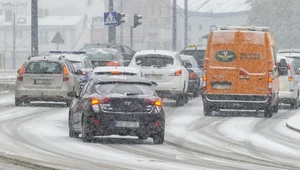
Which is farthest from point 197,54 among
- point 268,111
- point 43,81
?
point 268,111

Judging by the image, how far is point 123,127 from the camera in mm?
20422

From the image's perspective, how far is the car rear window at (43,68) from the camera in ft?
109

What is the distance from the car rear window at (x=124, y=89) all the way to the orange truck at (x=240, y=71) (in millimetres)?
10202

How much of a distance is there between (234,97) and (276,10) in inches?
3014

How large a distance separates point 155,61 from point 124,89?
14.0 metres

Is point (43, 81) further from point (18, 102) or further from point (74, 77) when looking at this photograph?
point (74, 77)

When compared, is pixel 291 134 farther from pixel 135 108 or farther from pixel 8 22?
pixel 8 22

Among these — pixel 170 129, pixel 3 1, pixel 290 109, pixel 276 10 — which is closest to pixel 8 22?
pixel 3 1

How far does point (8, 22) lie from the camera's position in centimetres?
15125

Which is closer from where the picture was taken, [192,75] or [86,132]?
[86,132]

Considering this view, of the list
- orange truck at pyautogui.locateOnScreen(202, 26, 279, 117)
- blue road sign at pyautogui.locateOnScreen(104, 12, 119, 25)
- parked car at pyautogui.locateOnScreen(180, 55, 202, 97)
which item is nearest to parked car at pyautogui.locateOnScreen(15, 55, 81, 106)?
orange truck at pyautogui.locateOnScreen(202, 26, 279, 117)

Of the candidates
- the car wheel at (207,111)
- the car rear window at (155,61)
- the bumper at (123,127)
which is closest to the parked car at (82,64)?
the car rear window at (155,61)

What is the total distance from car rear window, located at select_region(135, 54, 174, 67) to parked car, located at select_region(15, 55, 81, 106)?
7.99 ft

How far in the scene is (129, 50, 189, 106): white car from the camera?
113ft
